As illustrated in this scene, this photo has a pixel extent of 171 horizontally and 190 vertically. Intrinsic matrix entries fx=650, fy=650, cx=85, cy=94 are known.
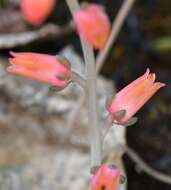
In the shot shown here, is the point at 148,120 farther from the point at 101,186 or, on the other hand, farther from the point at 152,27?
the point at 101,186

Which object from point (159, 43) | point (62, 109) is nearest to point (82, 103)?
point (62, 109)

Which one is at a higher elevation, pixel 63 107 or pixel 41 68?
pixel 41 68

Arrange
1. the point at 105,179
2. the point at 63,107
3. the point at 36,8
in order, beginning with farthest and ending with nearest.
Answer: the point at 63,107, the point at 36,8, the point at 105,179

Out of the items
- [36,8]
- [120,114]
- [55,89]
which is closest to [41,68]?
[55,89]

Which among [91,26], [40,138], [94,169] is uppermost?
[91,26]

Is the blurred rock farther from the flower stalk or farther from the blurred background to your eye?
the flower stalk

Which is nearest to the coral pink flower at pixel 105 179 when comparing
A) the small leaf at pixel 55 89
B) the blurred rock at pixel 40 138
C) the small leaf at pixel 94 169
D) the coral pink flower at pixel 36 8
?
the small leaf at pixel 94 169

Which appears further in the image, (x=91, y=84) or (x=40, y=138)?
(x=40, y=138)

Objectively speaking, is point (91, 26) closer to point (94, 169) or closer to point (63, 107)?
point (94, 169)
